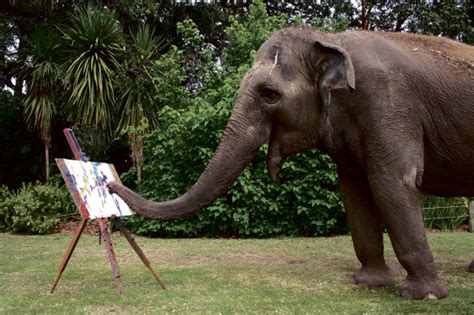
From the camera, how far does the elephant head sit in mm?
4910

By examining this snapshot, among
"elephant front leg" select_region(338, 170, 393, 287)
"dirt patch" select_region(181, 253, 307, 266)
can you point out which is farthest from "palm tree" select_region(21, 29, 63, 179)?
"elephant front leg" select_region(338, 170, 393, 287)

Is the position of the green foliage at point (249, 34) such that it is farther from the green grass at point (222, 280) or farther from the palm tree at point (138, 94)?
the green grass at point (222, 280)

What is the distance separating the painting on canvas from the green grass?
876mm

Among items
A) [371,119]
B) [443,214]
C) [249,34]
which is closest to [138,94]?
[249,34]

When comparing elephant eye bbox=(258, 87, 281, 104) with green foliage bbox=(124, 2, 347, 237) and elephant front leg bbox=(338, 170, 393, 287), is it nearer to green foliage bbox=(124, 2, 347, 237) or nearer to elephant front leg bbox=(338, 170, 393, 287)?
elephant front leg bbox=(338, 170, 393, 287)

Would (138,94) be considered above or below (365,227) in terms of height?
above

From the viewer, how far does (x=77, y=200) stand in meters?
5.47

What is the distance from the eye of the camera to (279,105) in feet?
16.9

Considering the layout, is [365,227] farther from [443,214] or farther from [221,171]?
[443,214]

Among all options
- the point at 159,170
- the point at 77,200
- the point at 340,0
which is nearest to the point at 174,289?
the point at 77,200

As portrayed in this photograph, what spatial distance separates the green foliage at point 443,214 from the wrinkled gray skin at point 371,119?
7.42 m

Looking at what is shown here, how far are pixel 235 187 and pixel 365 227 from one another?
5.60m

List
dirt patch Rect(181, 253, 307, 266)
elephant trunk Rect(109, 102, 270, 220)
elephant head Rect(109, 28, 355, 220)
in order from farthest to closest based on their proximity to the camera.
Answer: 1. dirt patch Rect(181, 253, 307, 266)
2. elephant head Rect(109, 28, 355, 220)
3. elephant trunk Rect(109, 102, 270, 220)

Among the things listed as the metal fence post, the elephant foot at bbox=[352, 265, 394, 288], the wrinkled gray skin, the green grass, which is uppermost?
the wrinkled gray skin
